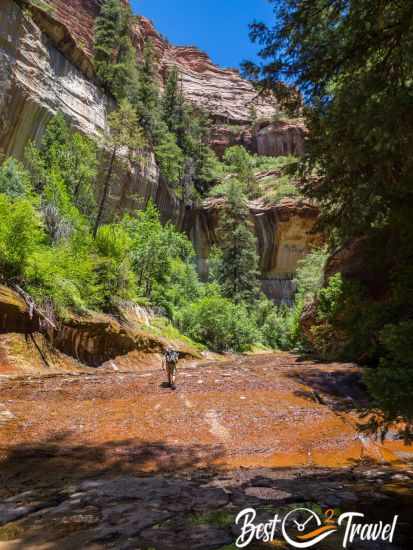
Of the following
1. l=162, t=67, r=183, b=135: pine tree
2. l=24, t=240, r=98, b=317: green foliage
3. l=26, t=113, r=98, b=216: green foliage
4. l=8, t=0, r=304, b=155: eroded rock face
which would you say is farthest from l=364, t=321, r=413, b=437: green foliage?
l=8, t=0, r=304, b=155: eroded rock face

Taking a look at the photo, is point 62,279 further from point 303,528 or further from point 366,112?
point 303,528

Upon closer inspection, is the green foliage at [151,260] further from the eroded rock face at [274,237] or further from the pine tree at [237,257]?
the eroded rock face at [274,237]

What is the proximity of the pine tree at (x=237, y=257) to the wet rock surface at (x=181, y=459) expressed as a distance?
26415mm

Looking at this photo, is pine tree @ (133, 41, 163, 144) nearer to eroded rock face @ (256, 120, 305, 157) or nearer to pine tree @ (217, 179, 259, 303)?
pine tree @ (217, 179, 259, 303)

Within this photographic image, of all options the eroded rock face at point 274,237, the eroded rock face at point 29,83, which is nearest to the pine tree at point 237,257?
the eroded rock face at point 274,237

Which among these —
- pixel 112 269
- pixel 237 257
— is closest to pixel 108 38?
pixel 237 257

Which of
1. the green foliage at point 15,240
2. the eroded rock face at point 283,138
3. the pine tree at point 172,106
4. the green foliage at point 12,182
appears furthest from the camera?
the eroded rock face at point 283,138

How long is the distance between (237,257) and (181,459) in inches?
1317

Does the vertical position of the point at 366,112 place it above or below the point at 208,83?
below

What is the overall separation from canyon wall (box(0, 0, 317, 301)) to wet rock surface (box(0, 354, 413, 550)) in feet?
16.5

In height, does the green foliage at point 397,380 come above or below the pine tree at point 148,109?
below

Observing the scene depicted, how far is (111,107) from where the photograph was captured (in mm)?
34500

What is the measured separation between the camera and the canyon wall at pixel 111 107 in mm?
24719

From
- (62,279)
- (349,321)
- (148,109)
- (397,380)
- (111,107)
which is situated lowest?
(397,380)
